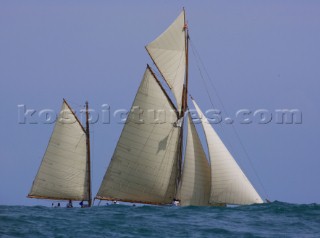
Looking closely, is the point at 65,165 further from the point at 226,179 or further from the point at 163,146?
the point at 226,179

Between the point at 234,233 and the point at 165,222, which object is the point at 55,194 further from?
the point at 234,233

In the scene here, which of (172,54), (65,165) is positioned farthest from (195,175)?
(65,165)

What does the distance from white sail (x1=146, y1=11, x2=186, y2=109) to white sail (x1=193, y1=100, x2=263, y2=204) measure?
529cm

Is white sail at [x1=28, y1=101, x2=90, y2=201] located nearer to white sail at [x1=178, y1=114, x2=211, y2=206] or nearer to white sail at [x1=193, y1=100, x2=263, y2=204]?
white sail at [x1=178, y1=114, x2=211, y2=206]

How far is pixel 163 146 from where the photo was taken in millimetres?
74000

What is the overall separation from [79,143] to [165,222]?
20.9m

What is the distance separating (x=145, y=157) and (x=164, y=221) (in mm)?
13017

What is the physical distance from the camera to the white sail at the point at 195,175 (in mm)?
71750

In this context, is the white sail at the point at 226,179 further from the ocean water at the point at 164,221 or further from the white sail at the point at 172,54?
the white sail at the point at 172,54

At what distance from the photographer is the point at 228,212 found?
67.4 meters

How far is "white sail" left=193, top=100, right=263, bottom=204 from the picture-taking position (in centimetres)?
7000

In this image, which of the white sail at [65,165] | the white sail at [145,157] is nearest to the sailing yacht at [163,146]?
the white sail at [145,157]

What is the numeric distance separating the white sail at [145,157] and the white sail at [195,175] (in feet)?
5.49

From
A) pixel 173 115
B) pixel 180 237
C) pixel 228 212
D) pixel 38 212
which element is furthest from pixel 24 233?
pixel 173 115
